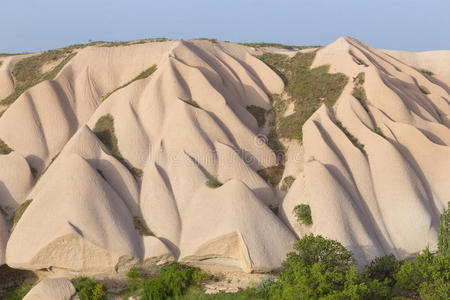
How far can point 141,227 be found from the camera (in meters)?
22.3

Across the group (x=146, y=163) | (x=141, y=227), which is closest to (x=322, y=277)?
(x=141, y=227)

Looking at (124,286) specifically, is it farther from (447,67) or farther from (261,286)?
(447,67)

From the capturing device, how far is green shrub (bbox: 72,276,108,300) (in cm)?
1895

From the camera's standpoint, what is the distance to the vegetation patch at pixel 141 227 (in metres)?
22.1

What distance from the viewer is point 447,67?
38375 millimetres

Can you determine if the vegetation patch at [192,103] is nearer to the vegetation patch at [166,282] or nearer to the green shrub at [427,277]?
the vegetation patch at [166,282]

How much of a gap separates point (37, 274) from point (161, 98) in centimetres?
1307

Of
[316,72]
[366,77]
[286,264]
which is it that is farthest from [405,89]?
[286,264]

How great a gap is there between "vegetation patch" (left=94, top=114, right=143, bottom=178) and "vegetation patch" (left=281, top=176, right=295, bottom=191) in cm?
844

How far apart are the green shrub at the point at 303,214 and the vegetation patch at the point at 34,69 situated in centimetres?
2163

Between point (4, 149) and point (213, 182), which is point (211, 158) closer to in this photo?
point (213, 182)

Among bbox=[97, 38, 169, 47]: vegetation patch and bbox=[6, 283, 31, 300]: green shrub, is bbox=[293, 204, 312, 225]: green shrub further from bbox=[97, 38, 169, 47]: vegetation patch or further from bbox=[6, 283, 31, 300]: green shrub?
bbox=[97, 38, 169, 47]: vegetation patch

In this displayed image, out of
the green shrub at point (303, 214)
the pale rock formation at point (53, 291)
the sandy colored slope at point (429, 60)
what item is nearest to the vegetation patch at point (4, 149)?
the pale rock formation at point (53, 291)

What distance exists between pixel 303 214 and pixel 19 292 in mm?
14762
